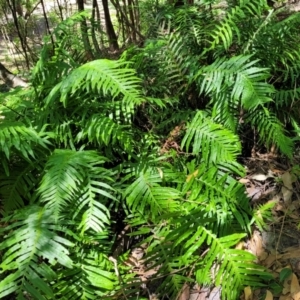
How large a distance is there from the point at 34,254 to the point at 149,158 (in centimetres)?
90

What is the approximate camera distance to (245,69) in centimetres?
272

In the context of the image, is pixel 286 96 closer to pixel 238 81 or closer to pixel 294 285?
pixel 238 81

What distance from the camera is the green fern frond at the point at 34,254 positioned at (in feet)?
6.56

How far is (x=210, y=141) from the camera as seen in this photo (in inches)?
102

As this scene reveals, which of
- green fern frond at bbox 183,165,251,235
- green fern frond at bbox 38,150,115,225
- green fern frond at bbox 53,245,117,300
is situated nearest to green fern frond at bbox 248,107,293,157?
green fern frond at bbox 183,165,251,235

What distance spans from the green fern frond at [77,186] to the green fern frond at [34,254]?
93mm

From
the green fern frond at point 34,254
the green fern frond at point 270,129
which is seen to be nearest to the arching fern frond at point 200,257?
the green fern frond at point 34,254

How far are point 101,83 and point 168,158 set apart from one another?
65cm

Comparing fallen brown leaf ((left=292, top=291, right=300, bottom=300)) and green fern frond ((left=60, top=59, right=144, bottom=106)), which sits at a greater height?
green fern frond ((left=60, top=59, right=144, bottom=106))

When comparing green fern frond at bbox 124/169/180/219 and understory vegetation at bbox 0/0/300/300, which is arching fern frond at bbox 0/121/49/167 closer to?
understory vegetation at bbox 0/0/300/300

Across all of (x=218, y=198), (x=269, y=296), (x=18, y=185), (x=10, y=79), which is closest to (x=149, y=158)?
(x=218, y=198)

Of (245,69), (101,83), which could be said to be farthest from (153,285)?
→ (245,69)

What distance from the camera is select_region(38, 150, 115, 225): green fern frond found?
2254 millimetres

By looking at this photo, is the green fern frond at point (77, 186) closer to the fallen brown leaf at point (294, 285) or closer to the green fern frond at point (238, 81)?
the green fern frond at point (238, 81)
